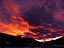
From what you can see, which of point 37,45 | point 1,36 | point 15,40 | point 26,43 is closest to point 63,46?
point 37,45

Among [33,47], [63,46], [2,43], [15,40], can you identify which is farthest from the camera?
[63,46]

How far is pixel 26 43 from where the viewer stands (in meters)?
35.6

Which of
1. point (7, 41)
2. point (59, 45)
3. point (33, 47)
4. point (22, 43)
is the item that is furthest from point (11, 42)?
point (59, 45)

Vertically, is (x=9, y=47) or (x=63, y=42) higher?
(x=63, y=42)

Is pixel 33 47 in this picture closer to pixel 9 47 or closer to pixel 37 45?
pixel 37 45

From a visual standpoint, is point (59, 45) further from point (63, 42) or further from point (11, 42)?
point (11, 42)

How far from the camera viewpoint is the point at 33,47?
37.5m

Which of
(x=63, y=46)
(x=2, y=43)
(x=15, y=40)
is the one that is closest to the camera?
(x=2, y=43)

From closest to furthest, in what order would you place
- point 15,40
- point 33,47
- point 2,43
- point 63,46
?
point 2,43, point 15,40, point 33,47, point 63,46

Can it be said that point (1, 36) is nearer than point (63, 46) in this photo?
Yes

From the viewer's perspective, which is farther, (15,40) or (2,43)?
(15,40)

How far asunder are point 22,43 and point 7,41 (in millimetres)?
4318

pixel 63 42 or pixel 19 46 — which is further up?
pixel 63 42

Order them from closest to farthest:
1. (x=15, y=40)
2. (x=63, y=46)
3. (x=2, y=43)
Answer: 1. (x=2, y=43)
2. (x=15, y=40)
3. (x=63, y=46)
